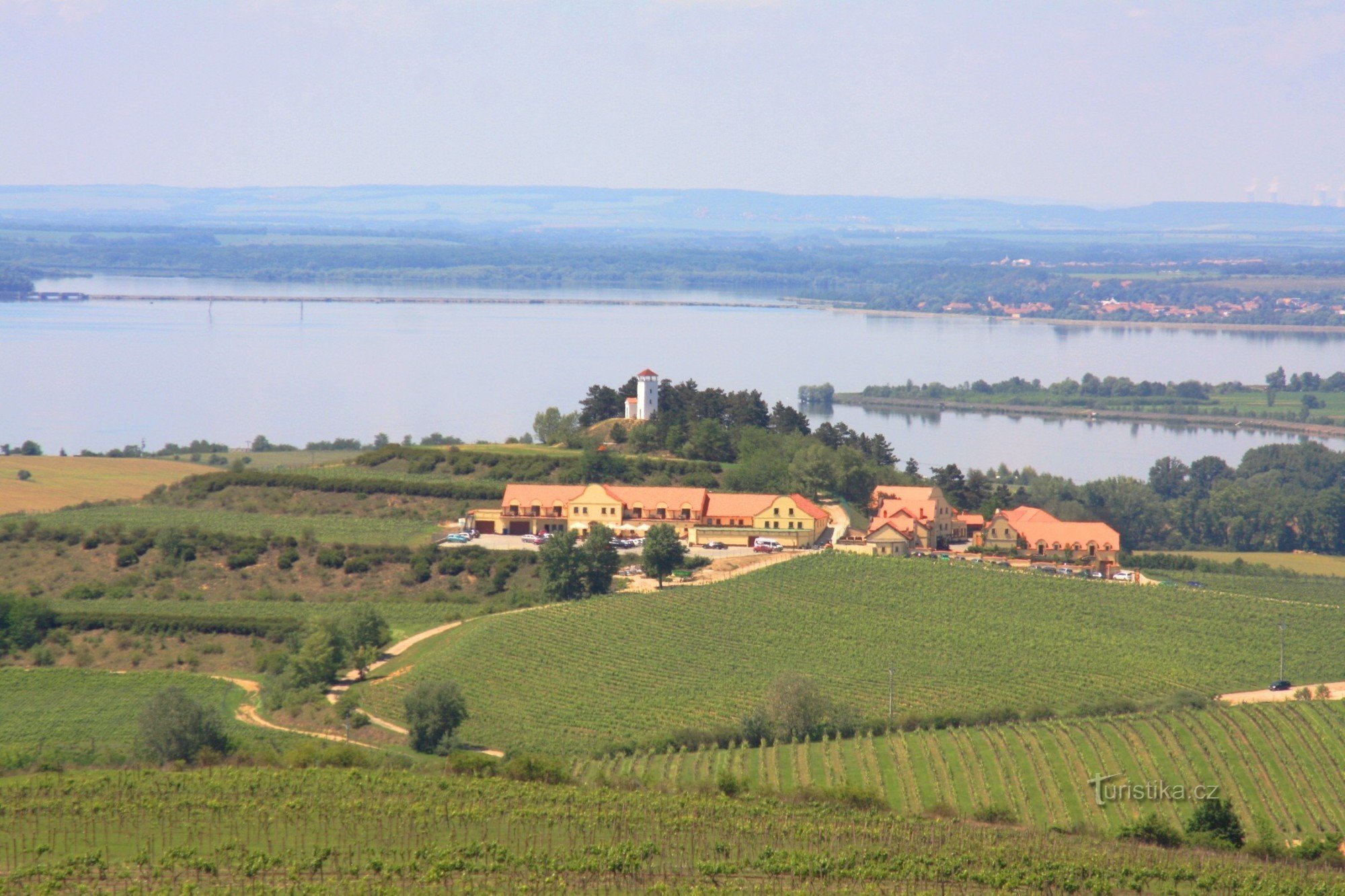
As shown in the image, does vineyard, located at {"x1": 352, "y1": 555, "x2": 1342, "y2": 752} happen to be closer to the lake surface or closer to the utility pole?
the utility pole

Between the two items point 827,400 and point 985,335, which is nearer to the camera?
point 827,400

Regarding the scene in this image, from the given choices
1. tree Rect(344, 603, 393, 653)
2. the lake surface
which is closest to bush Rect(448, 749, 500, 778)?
tree Rect(344, 603, 393, 653)

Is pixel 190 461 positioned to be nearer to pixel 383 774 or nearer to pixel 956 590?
pixel 956 590

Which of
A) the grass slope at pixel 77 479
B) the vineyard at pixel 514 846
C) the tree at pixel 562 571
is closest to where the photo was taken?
the vineyard at pixel 514 846


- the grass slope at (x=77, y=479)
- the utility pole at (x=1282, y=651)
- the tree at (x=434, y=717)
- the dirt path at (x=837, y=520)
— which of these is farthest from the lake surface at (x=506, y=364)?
the tree at (x=434, y=717)

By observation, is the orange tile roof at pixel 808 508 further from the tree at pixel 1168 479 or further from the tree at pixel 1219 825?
the tree at pixel 1168 479

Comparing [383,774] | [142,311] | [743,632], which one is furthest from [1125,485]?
[142,311]

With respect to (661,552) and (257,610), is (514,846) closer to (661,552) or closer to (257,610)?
(661,552)
